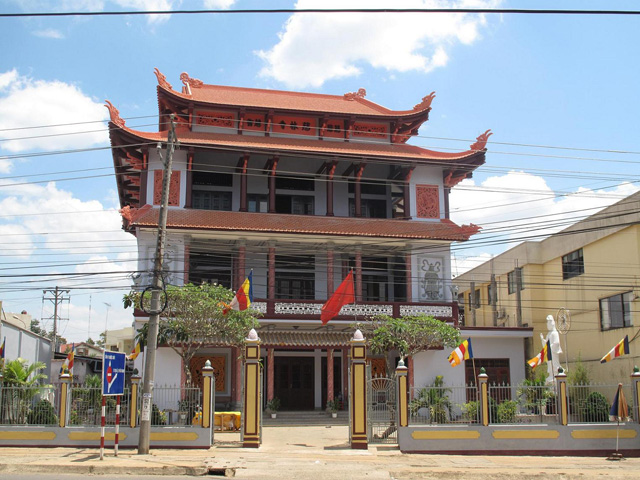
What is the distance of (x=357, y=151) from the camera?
31969 millimetres

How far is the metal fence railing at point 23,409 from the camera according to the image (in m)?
18.6

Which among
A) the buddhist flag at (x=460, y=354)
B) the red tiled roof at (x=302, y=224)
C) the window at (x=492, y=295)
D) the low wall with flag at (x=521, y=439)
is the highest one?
the red tiled roof at (x=302, y=224)

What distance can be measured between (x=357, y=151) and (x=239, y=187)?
6.01m

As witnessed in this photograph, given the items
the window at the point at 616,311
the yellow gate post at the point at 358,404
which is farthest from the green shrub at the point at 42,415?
the window at the point at 616,311

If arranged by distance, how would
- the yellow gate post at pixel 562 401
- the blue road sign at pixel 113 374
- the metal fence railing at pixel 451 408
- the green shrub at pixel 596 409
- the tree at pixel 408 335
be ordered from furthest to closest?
the tree at pixel 408 335, the green shrub at pixel 596 409, the metal fence railing at pixel 451 408, the yellow gate post at pixel 562 401, the blue road sign at pixel 113 374

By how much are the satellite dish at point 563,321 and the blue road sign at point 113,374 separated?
887 inches

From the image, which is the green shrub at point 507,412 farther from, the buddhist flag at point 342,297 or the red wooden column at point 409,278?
the red wooden column at point 409,278

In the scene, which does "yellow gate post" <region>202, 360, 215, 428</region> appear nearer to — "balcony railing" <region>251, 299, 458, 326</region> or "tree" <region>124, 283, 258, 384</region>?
"tree" <region>124, 283, 258, 384</region>

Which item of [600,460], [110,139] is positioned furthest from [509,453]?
[110,139]

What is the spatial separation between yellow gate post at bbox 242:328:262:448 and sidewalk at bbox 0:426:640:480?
13.3 inches

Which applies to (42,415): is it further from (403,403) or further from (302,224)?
(302,224)

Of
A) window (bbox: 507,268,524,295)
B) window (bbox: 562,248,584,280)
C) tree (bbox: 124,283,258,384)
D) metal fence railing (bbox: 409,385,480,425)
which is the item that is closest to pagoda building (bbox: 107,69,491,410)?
tree (bbox: 124,283,258,384)

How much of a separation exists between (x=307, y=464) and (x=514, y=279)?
23.4 meters

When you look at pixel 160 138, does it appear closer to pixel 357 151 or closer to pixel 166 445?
pixel 357 151
